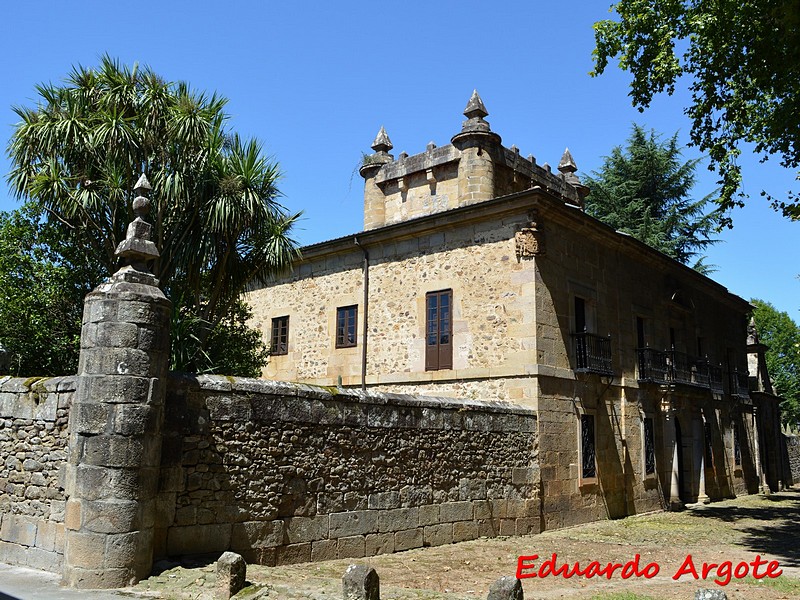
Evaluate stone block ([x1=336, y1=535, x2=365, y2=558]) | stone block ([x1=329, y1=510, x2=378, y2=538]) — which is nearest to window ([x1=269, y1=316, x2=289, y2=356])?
stone block ([x1=329, y1=510, x2=378, y2=538])

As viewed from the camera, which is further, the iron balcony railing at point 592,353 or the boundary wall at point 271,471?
the iron balcony railing at point 592,353

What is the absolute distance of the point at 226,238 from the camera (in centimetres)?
1363

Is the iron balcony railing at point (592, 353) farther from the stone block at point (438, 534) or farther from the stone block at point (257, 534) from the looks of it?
the stone block at point (257, 534)

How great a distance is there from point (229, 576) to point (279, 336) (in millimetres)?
13393

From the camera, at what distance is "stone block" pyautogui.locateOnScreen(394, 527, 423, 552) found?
10789mm

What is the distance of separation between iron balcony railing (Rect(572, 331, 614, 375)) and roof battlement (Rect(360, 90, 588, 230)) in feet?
15.0

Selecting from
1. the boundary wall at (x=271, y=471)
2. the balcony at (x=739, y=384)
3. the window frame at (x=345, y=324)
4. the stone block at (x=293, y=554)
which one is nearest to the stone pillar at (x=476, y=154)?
the window frame at (x=345, y=324)

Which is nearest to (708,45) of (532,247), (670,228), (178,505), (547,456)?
(532,247)

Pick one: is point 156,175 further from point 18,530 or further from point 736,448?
point 736,448

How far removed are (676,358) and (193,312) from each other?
43.0 ft

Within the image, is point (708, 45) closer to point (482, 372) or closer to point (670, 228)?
point (482, 372)

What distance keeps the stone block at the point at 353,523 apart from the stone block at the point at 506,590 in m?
4.09

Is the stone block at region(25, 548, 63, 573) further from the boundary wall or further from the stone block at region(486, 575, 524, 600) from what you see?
the stone block at region(486, 575, 524, 600)

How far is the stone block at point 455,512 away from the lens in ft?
38.3
